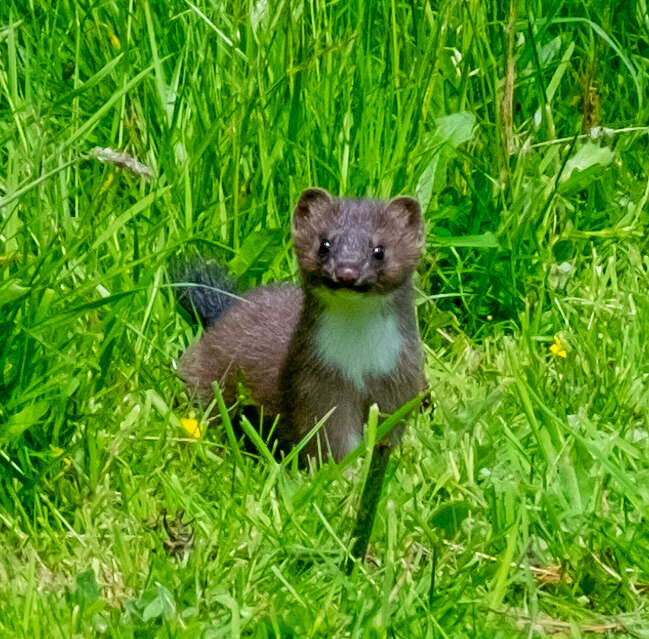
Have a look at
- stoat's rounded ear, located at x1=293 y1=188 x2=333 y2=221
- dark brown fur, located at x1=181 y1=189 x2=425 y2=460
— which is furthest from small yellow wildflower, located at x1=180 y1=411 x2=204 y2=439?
stoat's rounded ear, located at x1=293 y1=188 x2=333 y2=221

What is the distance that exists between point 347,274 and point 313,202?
42 centimetres

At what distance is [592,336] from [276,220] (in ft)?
3.74

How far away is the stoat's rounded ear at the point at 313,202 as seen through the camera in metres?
5.28

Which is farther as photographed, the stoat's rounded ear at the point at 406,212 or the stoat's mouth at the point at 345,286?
the stoat's rounded ear at the point at 406,212

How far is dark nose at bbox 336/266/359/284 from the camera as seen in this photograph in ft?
16.3

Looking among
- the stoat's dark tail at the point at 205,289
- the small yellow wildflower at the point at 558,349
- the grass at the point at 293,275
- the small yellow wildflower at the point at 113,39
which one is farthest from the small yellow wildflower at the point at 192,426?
the small yellow wildflower at the point at 113,39

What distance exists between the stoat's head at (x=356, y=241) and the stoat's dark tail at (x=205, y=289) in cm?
51

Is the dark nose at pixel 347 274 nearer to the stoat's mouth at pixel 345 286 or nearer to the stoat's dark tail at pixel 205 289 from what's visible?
the stoat's mouth at pixel 345 286

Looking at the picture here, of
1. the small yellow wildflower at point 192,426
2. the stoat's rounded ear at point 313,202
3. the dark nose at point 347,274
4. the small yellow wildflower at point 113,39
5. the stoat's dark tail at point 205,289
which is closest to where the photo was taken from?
the dark nose at point 347,274

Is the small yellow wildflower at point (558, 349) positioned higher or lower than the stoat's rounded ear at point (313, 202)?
lower

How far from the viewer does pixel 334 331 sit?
5.19 metres

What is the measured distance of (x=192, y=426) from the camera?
519 cm

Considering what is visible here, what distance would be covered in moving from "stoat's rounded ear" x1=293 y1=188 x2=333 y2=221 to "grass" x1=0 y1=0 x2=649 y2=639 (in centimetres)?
32

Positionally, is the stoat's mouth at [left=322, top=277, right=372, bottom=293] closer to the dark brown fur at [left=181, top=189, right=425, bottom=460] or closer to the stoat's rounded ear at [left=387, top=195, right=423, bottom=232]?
the dark brown fur at [left=181, top=189, right=425, bottom=460]
